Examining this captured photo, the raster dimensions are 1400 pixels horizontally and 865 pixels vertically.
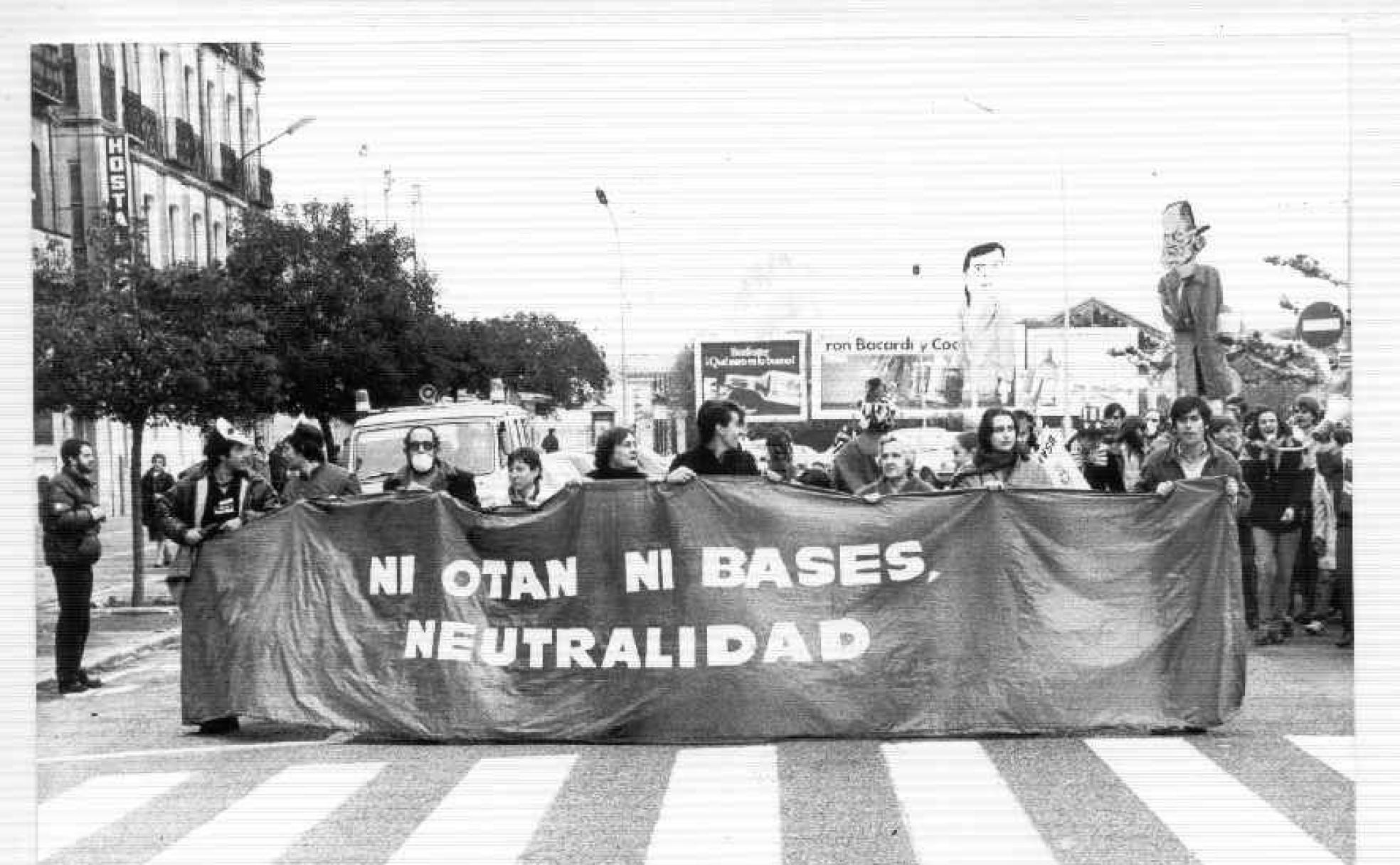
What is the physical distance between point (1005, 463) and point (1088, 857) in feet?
12.7

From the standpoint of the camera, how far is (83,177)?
37.6ft

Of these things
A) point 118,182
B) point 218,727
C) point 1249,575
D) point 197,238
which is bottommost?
point 218,727

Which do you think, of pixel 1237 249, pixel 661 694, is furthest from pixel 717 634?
pixel 1237 249

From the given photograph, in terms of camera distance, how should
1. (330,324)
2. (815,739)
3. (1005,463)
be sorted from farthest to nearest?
(330,324) → (1005,463) → (815,739)

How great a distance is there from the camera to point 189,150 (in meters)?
9.08

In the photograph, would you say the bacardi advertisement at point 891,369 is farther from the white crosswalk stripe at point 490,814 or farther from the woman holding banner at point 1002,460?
the white crosswalk stripe at point 490,814

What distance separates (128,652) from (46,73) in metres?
8.21

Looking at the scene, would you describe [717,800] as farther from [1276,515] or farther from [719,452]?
[1276,515]

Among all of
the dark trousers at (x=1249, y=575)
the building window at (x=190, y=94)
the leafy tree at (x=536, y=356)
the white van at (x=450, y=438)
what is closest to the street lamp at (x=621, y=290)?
the leafy tree at (x=536, y=356)

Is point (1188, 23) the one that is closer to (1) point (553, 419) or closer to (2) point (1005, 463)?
(2) point (1005, 463)

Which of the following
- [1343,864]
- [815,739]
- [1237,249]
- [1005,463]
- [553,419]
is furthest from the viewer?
[553,419]

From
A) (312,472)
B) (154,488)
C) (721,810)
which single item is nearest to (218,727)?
(312,472)

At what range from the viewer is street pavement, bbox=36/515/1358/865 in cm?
691

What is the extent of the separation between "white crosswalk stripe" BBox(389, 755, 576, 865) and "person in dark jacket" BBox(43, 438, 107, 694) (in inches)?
160
